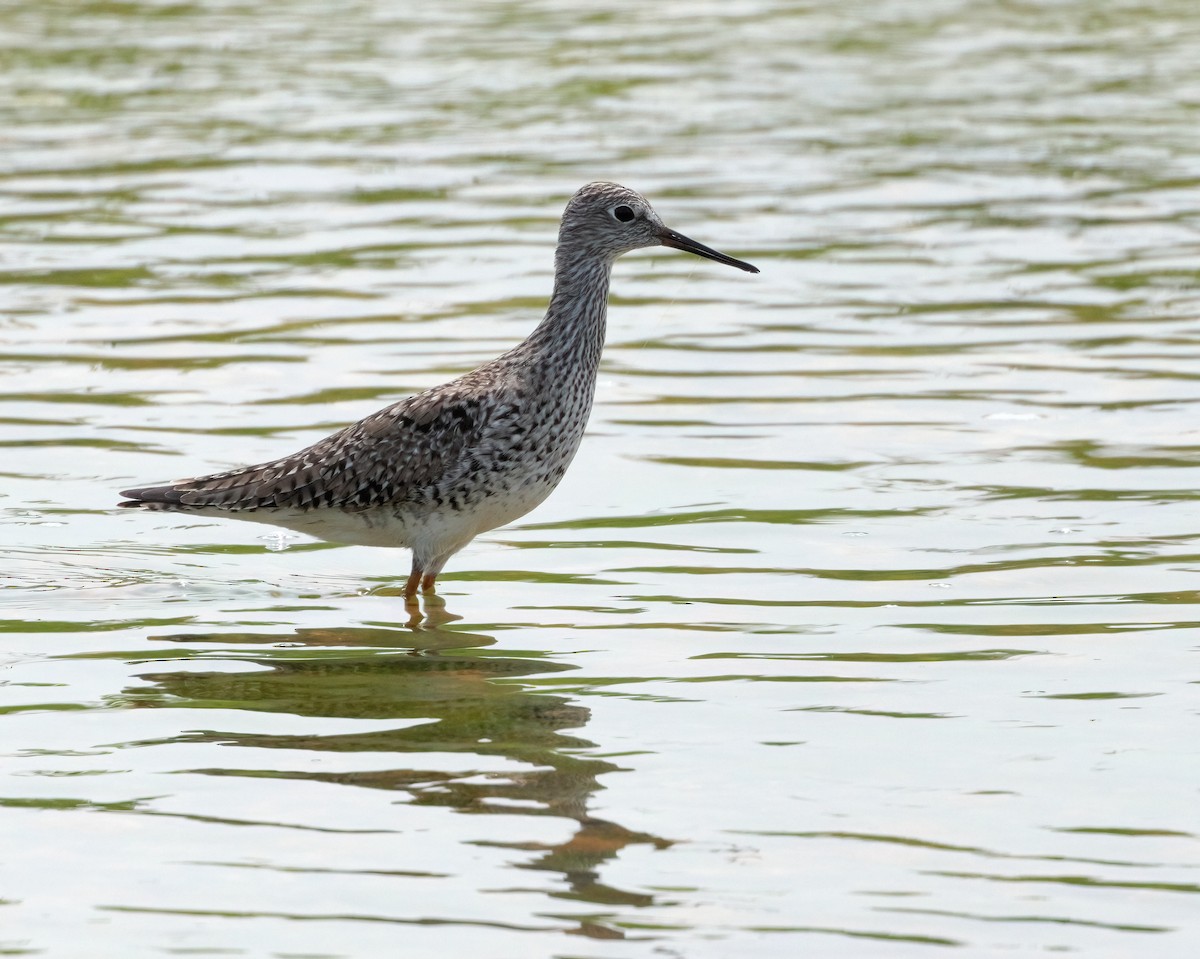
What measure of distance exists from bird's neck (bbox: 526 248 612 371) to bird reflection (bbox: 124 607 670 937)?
1.58 metres

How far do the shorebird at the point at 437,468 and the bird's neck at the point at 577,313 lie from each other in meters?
0.01

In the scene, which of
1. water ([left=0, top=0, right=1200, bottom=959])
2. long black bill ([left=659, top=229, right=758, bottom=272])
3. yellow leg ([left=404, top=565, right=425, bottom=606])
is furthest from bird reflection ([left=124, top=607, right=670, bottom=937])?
long black bill ([left=659, top=229, right=758, bottom=272])

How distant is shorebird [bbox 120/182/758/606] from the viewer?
34.6 ft

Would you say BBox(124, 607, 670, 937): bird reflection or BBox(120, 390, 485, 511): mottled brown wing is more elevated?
BBox(120, 390, 485, 511): mottled brown wing

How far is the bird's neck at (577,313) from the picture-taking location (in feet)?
36.1

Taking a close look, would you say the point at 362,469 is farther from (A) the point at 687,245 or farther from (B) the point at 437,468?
(A) the point at 687,245

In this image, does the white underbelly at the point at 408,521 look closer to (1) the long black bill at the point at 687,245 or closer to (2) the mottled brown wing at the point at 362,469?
(2) the mottled brown wing at the point at 362,469

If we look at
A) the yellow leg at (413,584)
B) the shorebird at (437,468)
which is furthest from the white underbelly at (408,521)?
the yellow leg at (413,584)

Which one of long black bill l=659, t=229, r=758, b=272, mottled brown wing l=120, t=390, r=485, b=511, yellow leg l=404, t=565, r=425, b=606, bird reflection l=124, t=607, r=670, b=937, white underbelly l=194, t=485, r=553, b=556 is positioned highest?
long black bill l=659, t=229, r=758, b=272

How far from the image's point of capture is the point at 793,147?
22.5 metres

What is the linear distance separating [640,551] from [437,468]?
1348mm

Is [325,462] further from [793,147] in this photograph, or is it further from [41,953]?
[793,147]

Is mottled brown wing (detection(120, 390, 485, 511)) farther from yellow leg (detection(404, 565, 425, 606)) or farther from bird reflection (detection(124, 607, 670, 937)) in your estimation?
bird reflection (detection(124, 607, 670, 937))

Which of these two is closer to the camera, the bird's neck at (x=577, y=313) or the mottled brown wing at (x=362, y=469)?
the mottled brown wing at (x=362, y=469)
